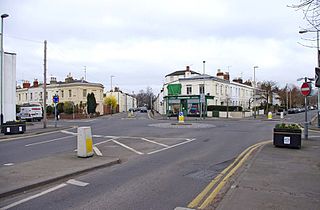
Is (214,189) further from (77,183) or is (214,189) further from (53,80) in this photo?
(53,80)

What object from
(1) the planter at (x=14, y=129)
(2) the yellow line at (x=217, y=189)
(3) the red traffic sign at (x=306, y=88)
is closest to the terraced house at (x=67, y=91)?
(1) the planter at (x=14, y=129)

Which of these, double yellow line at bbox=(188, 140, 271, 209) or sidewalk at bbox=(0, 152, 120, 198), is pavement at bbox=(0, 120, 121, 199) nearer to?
sidewalk at bbox=(0, 152, 120, 198)

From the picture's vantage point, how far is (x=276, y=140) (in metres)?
12.8

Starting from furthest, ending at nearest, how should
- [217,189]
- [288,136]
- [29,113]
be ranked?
[29,113], [288,136], [217,189]

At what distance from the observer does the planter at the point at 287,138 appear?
40.3ft

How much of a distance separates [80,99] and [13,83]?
95.8 ft

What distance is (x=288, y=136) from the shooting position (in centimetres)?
1243

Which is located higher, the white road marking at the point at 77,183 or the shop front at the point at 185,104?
the shop front at the point at 185,104

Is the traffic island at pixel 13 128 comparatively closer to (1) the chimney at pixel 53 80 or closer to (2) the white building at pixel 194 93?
(2) the white building at pixel 194 93

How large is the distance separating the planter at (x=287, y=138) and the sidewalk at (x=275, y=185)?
1.99 meters

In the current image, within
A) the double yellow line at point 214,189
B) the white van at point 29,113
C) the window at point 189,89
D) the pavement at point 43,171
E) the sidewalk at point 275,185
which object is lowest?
the double yellow line at point 214,189

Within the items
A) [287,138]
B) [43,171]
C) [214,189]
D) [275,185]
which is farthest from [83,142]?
[287,138]

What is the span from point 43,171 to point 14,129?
49.3 feet

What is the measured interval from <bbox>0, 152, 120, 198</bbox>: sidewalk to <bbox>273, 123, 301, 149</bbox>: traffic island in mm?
7115
